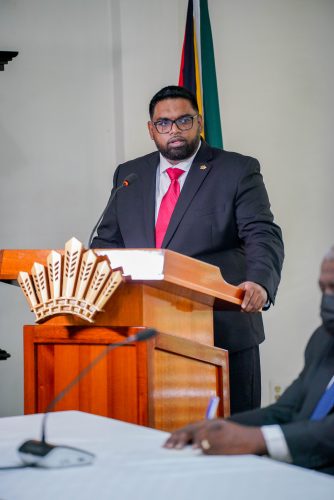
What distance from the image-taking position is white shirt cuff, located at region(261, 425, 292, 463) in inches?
75.2

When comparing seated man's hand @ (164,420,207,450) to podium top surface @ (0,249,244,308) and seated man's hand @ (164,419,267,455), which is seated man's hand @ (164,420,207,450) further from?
podium top surface @ (0,249,244,308)

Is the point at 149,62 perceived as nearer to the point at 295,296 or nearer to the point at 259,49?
the point at 259,49

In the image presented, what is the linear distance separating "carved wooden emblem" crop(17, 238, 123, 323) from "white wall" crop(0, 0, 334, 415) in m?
2.65

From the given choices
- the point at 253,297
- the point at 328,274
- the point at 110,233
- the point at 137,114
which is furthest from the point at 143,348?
the point at 137,114

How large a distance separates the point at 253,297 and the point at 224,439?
1.39 m

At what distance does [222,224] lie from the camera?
3.65 meters

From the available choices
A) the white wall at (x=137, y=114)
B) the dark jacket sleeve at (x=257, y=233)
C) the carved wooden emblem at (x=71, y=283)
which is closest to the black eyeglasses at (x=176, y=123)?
the dark jacket sleeve at (x=257, y=233)

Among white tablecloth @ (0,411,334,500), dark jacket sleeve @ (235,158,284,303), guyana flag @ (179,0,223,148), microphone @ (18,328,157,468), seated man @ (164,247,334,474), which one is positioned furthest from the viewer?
guyana flag @ (179,0,223,148)

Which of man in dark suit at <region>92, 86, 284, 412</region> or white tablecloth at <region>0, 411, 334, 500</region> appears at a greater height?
man in dark suit at <region>92, 86, 284, 412</region>

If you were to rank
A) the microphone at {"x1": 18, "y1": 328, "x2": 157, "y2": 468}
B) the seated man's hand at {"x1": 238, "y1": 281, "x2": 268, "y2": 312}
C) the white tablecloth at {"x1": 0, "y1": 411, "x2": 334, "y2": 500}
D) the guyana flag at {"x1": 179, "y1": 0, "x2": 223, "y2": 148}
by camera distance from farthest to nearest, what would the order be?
the guyana flag at {"x1": 179, "y1": 0, "x2": 223, "y2": 148}
the seated man's hand at {"x1": 238, "y1": 281, "x2": 268, "y2": 312}
the microphone at {"x1": 18, "y1": 328, "x2": 157, "y2": 468}
the white tablecloth at {"x1": 0, "y1": 411, "x2": 334, "y2": 500}

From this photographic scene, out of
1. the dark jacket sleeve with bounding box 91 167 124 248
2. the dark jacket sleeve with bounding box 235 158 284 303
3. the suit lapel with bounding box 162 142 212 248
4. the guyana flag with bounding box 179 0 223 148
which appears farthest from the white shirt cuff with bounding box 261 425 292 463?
the guyana flag with bounding box 179 0 223 148

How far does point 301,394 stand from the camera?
2.30 meters

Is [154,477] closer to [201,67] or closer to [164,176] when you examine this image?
[164,176]

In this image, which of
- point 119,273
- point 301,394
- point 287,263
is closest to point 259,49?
point 287,263
